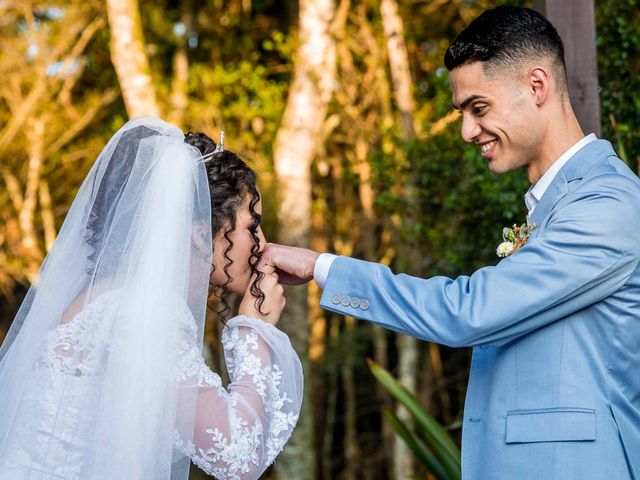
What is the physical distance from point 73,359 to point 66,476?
32 centimetres

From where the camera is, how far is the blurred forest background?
746 cm

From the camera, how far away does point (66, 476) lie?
2.49 metres

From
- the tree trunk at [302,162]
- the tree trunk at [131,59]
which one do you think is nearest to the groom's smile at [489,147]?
the tree trunk at [302,162]

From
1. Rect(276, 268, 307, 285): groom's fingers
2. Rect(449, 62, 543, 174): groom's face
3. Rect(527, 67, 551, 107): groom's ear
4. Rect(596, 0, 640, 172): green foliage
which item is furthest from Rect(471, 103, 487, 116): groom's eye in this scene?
Rect(596, 0, 640, 172): green foliage

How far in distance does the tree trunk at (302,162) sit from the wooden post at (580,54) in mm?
4896

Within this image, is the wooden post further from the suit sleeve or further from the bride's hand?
the bride's hand

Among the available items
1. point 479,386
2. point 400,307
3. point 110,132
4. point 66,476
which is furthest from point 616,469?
point 110,132

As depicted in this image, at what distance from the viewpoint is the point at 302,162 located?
8.41 m

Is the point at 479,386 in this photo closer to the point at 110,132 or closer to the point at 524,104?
the point at 524,104

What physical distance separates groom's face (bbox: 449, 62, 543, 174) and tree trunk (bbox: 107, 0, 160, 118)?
6.21m

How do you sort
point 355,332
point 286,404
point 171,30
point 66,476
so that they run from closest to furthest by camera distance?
point 66,476
point 286,404
point 355,332
point 171,30

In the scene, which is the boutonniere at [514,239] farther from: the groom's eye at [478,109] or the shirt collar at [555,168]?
the groom's eye at [478,109]

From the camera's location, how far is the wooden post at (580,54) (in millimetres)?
3387

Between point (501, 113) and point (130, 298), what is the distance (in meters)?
1.18
